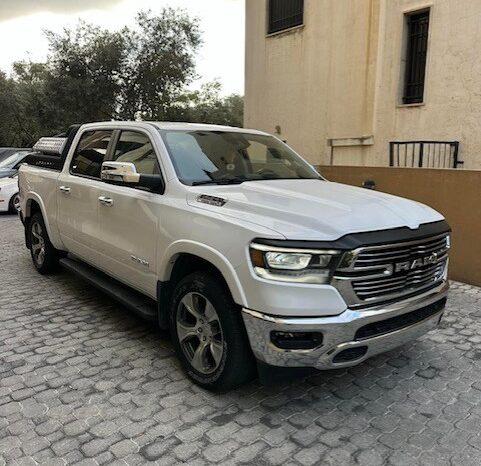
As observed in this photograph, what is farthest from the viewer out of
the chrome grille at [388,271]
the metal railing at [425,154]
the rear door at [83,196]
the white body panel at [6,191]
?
the white body panel at [6,191]

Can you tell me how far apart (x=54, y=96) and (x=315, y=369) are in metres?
21.1

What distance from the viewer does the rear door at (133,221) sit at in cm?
372

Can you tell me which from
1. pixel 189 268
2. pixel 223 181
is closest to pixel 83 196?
pixel 223 181

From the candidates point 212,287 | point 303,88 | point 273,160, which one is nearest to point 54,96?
point 303,88

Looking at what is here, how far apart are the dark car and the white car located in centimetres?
38

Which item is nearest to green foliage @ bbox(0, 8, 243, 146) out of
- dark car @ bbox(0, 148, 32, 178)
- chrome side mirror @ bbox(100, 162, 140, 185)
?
dark car @ bbox(0, 148, 32, 178)

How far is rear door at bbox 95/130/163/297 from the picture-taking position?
372 centimetres

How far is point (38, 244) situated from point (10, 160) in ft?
25.0

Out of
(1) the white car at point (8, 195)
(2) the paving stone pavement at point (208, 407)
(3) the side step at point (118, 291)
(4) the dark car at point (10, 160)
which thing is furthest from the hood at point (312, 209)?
(4) the dark car at point (10, 160)

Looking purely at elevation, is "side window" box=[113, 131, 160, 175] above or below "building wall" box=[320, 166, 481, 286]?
above

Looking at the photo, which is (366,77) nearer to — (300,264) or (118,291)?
(118,291)

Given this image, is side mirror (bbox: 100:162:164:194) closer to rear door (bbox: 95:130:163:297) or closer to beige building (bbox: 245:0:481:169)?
rear door (bbox: 95:130:163:297)

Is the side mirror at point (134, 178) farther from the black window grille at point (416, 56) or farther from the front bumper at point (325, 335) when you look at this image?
the black window grille at point (416, 56)

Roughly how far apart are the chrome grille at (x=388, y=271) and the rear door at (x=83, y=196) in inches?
103
